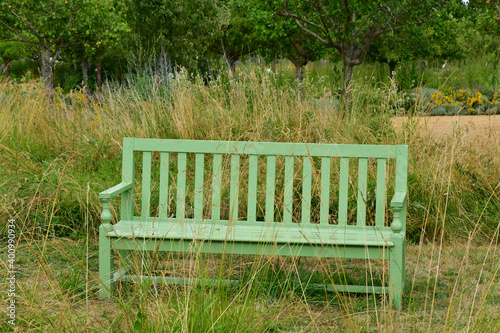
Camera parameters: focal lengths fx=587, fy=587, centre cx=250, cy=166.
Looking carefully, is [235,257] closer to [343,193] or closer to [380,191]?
[343,193]

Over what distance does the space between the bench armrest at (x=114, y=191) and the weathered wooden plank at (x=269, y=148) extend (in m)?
0.26

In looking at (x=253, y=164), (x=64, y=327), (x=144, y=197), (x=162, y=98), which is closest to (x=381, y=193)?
(x=253, y=164)

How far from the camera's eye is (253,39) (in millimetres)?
24266

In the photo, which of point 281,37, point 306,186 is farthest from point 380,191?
point 281,37

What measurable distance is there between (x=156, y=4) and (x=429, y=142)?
8.13 meters

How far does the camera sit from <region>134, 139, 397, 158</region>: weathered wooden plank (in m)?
3.47

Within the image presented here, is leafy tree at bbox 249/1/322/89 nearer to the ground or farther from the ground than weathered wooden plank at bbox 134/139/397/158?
farther from the ground

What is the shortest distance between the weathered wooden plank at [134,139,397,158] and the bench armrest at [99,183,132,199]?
263 millimetres

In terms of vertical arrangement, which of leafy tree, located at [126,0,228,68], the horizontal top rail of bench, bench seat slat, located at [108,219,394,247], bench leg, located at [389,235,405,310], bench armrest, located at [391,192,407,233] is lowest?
bench leg, located at [389,235,405,310]

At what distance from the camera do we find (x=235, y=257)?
4.18 metres

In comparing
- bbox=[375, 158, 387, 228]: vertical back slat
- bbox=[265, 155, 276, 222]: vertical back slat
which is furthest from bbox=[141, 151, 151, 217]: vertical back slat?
bbox=[375, 158, 387, 228]: vertical back slat

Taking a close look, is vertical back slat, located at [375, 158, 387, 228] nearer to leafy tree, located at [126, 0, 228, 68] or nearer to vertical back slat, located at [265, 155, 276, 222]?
vertical back slat, located at [265, 155, 276, 222]

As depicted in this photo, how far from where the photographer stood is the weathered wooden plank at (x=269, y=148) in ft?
11.4

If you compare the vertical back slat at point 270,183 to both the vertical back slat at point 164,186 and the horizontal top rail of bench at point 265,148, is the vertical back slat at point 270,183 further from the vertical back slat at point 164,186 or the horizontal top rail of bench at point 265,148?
the vertical back slat at point 164,186
